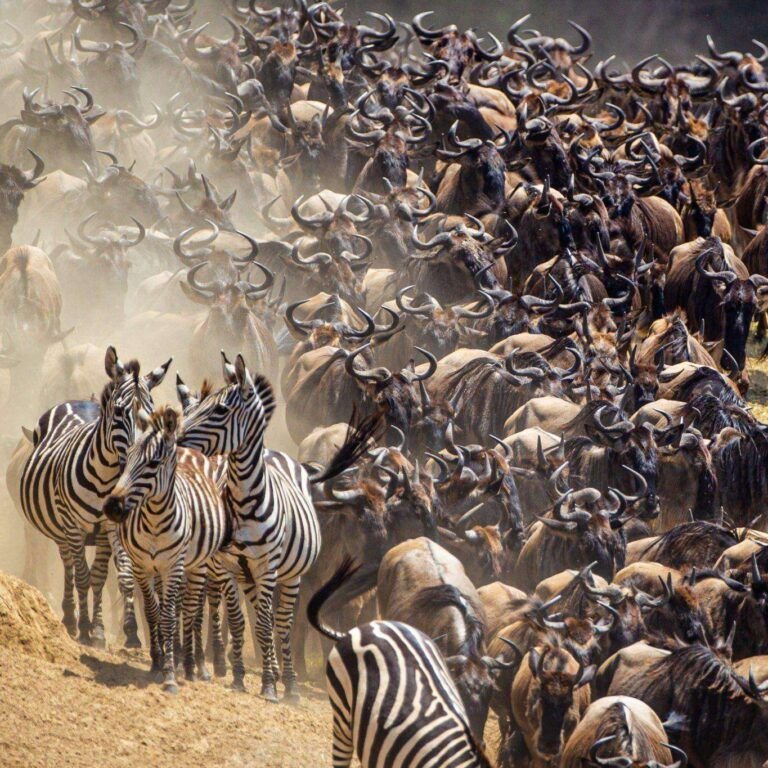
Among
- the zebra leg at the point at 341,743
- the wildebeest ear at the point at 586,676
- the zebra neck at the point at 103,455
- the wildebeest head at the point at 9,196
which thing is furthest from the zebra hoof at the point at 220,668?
the wildebeest head at the point at 9,196

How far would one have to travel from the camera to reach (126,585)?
10.3m

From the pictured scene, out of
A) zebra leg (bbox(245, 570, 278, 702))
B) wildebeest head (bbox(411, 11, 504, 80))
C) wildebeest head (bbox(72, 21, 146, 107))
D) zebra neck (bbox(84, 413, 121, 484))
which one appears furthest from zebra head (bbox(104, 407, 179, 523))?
wildebeest head (bbox(411, 11, 504, 80))

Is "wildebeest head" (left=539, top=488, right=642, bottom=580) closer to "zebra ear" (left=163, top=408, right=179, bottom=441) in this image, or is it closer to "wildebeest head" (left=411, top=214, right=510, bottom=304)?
"zebra ear" (left=163, top=408, right=179, bottom=441)

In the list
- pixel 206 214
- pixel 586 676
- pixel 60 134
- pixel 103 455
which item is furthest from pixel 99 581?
pixel 60 134

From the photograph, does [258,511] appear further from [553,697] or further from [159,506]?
[553,697]

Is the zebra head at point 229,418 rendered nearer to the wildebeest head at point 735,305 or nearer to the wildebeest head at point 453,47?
the wildebeest head at point 735,305

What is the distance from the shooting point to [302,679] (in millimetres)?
11516

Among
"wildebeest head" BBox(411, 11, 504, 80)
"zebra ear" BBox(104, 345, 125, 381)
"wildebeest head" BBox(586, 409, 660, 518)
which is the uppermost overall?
"wildebeest head" BBox(411, 11, 504, 80)

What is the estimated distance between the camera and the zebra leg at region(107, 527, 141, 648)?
10.3 meters

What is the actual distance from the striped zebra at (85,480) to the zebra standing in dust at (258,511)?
462 mm

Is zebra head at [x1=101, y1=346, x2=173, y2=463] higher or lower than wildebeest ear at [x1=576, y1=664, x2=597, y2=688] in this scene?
higher

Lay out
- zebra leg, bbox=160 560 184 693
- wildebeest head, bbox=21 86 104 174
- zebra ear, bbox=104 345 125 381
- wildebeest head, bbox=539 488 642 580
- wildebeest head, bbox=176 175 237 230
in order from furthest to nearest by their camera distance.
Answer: wildebeest head, bbox=21 86 104 174
wildebeest head, bbox=176 175 237 230
wildebeest head, bbox=539 488 642 580
zebra ear, bbox=104 345 125 381
zebra leg, bbox=160 560 184 693

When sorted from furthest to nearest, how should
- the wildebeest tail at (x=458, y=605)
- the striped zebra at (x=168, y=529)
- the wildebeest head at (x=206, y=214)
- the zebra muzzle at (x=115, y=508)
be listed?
the wildebeest head at (x=206, y=214) → the wildebeest tail at (x=458, y=605) → the striped zebra at (x=168, y=529) → the zebra muzzle at (x=115, y=508)

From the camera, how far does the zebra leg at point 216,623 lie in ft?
34.3
